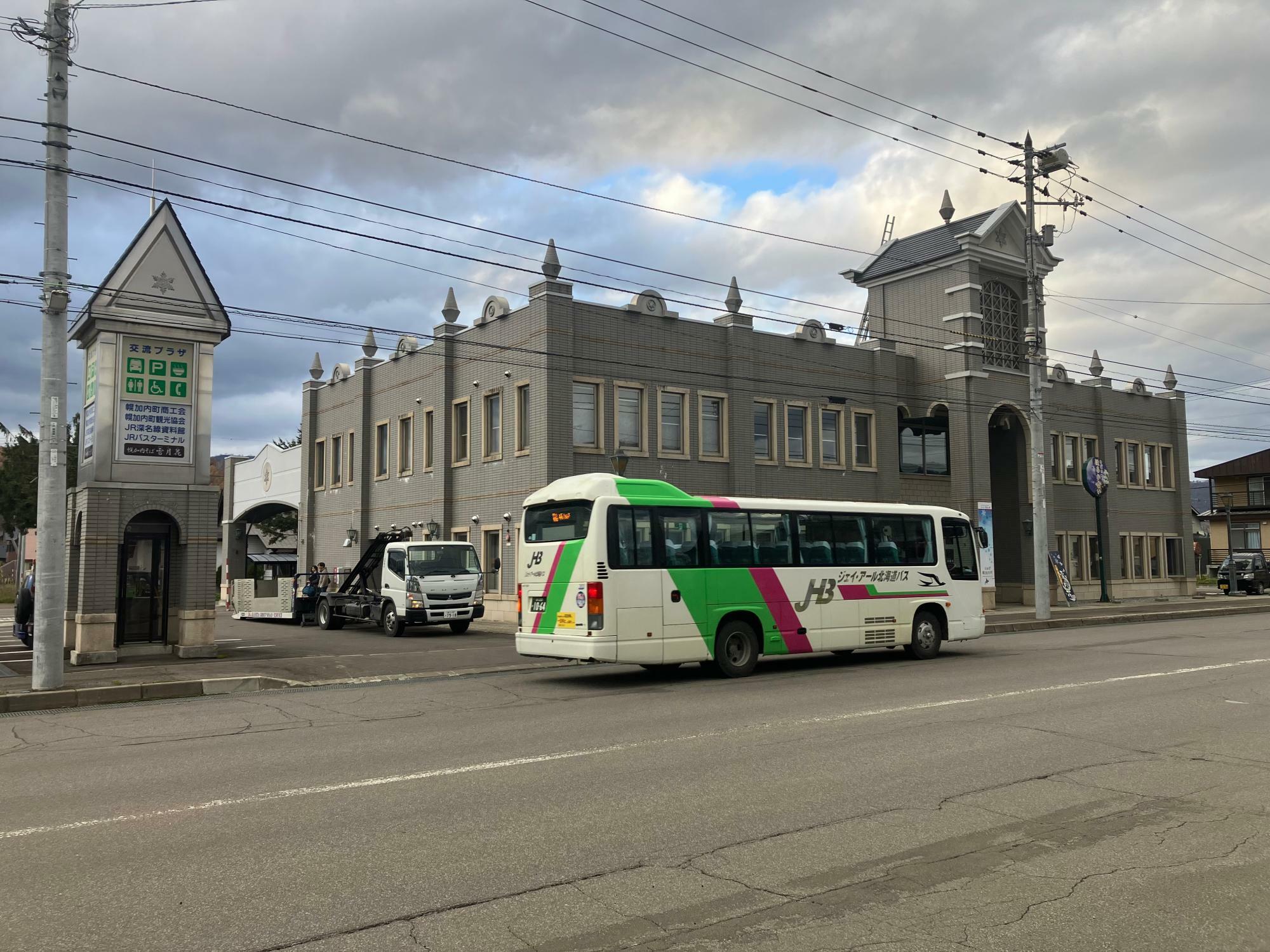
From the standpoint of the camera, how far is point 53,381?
13828mm

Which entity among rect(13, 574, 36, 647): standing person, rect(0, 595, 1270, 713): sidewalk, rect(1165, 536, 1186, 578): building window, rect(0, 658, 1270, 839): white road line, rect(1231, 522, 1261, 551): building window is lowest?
rect(0, 595, 1270, 713): sidewalk

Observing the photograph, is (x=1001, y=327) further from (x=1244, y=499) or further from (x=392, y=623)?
(x=1244, y=499)

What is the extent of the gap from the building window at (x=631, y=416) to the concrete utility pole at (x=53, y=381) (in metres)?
17.7

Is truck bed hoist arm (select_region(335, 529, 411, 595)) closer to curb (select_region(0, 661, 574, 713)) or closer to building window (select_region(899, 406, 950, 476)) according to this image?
curb (select_region(0, 661, 574, 713))

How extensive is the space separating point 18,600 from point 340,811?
49.6ft

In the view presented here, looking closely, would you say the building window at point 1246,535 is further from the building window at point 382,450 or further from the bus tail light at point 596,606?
the bus tail light at point 596,606

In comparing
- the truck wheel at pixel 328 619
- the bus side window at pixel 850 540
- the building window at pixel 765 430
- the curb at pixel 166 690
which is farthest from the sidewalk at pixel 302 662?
the building window at pixel 765 430

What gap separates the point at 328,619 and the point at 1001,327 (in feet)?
84.1

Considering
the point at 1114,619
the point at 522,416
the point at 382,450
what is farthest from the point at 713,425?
the point at 382,450

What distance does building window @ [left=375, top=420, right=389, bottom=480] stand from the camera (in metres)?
37.4

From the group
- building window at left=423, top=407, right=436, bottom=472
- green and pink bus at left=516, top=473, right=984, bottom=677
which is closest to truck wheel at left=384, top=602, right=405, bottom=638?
building window at left=423, top=407, right=436, bottom=472

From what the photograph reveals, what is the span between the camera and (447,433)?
33312 millimetres

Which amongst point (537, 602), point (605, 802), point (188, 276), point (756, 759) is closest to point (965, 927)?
point (605, 802)

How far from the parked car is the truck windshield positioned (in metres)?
38.8
